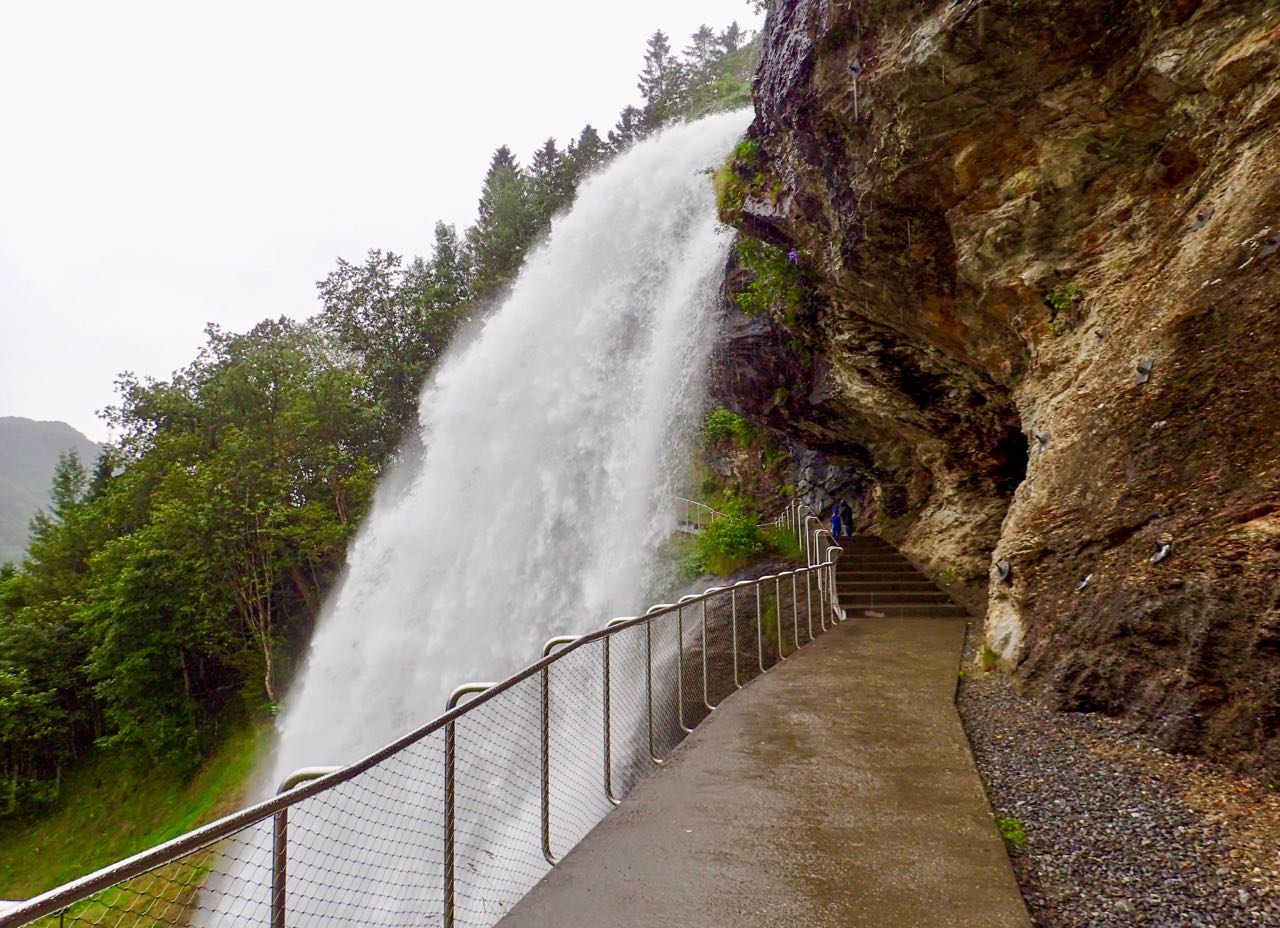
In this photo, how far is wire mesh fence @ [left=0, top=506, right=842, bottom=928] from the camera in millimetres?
2010

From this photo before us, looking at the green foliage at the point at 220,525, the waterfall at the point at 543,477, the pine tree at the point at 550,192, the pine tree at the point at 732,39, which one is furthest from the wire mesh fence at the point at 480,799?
the pine tree at the point at 732,39

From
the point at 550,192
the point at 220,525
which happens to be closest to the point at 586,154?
the point at 550,192

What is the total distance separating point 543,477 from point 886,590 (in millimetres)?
9921

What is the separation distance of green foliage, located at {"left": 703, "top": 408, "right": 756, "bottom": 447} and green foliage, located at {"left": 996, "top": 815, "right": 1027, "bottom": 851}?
55.1 feet

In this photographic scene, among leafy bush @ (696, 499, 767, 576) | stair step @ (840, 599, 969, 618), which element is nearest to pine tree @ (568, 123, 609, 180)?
leafy bush @ (696, 499, 767, 576)

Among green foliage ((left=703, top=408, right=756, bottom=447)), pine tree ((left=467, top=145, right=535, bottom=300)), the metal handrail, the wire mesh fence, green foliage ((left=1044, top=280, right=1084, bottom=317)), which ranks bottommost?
the wire mesh fence

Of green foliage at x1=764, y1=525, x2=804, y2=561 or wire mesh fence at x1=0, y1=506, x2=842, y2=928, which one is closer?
wire mesh fence at x1=0, y1=506, x2=842, y2=928

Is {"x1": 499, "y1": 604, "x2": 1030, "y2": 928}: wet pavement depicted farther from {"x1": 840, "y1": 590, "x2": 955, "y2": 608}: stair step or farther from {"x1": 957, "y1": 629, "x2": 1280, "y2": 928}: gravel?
{"x1": 840, "y1": 590, "x2": 955, "y2": 608}: stair step

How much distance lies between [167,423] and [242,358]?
3989 mm

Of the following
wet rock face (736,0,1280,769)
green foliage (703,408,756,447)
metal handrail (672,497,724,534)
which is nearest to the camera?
wet rock face (736,0,1280,769)

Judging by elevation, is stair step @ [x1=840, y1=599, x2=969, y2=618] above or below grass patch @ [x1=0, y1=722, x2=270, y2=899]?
above

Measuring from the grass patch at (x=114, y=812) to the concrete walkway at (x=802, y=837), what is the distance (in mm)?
20528

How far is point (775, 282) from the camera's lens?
12.8 m

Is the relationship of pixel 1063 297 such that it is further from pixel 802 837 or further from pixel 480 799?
pixel 480 799
